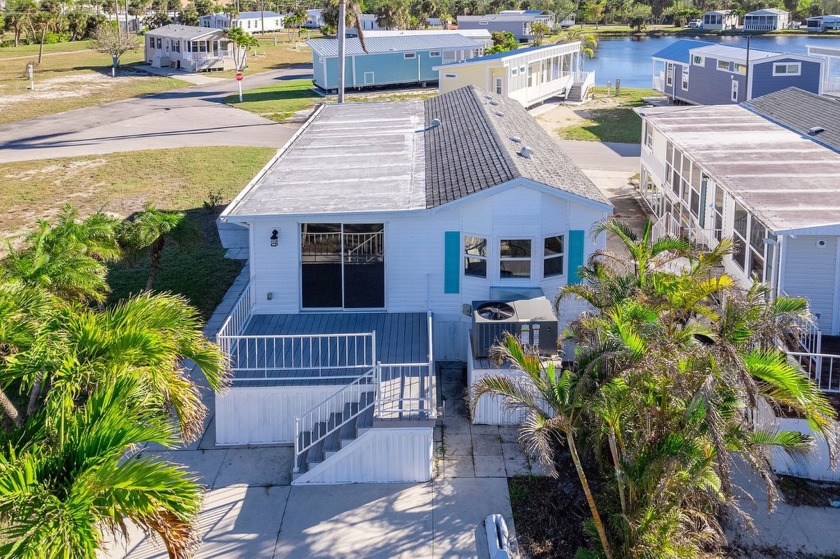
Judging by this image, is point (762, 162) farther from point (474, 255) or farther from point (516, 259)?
point (474, 255)

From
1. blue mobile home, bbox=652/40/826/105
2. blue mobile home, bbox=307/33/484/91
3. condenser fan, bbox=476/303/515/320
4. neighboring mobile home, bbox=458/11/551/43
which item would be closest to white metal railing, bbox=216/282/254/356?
condenser fan, bbox=476/303/515/320

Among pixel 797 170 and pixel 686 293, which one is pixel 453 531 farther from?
pixel 797 170

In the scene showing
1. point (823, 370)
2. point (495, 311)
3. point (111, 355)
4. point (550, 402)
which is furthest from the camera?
point (495, 311)

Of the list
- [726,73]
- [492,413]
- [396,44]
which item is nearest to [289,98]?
[396,44]

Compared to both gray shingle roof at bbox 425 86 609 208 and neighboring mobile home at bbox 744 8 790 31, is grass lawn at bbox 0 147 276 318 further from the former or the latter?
neighboring mobile home at bbox 744 8 790 31

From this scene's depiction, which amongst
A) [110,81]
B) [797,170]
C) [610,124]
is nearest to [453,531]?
[797,170]

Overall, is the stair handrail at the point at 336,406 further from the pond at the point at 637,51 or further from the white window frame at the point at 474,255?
the pond at the point at 637,51
